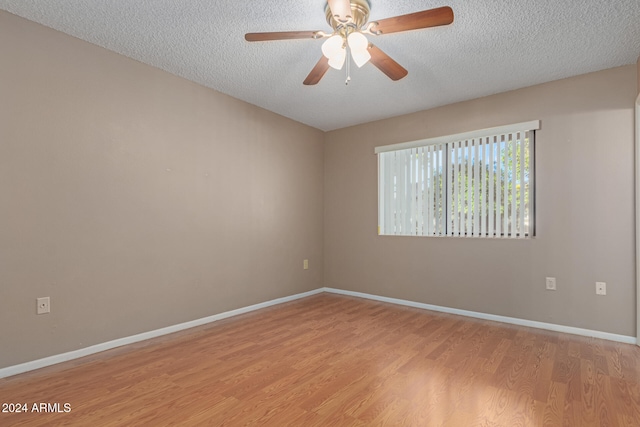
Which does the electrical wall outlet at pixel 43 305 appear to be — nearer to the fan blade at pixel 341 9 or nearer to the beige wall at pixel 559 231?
the fan blade at pixel 341 9

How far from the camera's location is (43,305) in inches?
91.4

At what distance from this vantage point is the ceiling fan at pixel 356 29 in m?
1.78

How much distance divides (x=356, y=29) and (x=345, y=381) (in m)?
2.27

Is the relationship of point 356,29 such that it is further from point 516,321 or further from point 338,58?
point 516,321

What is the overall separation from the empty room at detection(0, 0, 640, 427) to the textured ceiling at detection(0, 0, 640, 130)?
0.02m

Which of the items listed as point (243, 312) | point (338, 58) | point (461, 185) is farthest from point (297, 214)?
point (338, 58)

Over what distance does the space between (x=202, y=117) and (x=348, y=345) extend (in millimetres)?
2641

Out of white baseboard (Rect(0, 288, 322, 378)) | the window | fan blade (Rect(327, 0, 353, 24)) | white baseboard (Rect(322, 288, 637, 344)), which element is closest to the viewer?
fan blade (Rect(327, 0, 353, 24))

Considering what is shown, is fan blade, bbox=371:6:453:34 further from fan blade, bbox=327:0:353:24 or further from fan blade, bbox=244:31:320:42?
fan blade, bbox=244:31:320:42

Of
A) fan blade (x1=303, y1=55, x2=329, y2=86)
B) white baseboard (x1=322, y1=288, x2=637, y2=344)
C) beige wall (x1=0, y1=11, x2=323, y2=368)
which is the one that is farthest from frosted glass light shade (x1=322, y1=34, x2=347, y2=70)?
white baseboard (x1=322, y1=288, x2=637, y2=344)

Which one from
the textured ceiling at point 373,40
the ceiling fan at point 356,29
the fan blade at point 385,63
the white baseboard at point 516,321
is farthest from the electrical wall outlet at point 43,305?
the white baseboard at point 516,321

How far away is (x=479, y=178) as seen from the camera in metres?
3.62

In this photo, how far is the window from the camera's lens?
11.1 feet

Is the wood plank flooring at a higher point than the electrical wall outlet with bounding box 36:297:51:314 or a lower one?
lower
